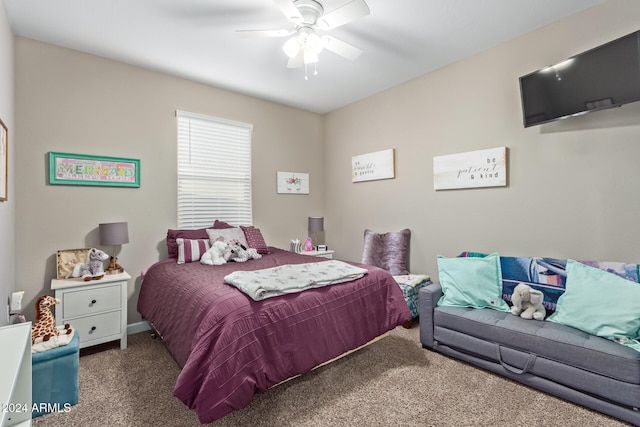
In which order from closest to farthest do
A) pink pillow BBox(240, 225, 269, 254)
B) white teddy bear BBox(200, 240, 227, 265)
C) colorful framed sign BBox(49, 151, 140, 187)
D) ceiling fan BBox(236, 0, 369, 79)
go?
1. ceiling fan BBox(236, 0, 369, 79)
2. colorful framed sign BBox(49, 151, 140, 187)
3. white teddy bear BBox(200, 240, 227, 265)
4. pink pillow BBox(240, 225, 269, 254)

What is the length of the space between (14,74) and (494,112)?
4.32 m

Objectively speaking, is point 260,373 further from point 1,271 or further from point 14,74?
point 14,74

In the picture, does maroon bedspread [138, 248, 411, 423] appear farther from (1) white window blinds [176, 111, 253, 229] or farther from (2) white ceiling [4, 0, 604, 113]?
(2) white ceiling [4, 0, 604, 113]

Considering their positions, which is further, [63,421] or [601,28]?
[601,28]

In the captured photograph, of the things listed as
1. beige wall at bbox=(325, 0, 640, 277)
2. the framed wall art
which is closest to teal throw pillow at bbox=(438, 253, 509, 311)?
beige wall at bbox=(325, 0, 640, 277)

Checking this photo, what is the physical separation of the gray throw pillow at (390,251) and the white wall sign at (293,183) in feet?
4.42

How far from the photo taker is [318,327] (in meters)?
2.01

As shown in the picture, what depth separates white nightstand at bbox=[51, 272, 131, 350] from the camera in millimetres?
2465

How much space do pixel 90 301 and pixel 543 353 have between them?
3498 mm

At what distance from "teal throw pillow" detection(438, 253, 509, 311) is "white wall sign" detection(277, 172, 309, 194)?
8.11 ft

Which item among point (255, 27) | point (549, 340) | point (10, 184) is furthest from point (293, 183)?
point (549, 340)

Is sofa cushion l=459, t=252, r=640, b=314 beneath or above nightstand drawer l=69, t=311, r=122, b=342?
above

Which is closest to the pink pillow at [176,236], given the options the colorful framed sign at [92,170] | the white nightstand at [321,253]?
the colorful framed sign at [92,170]

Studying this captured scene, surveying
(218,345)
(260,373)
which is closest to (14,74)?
(218,345)
